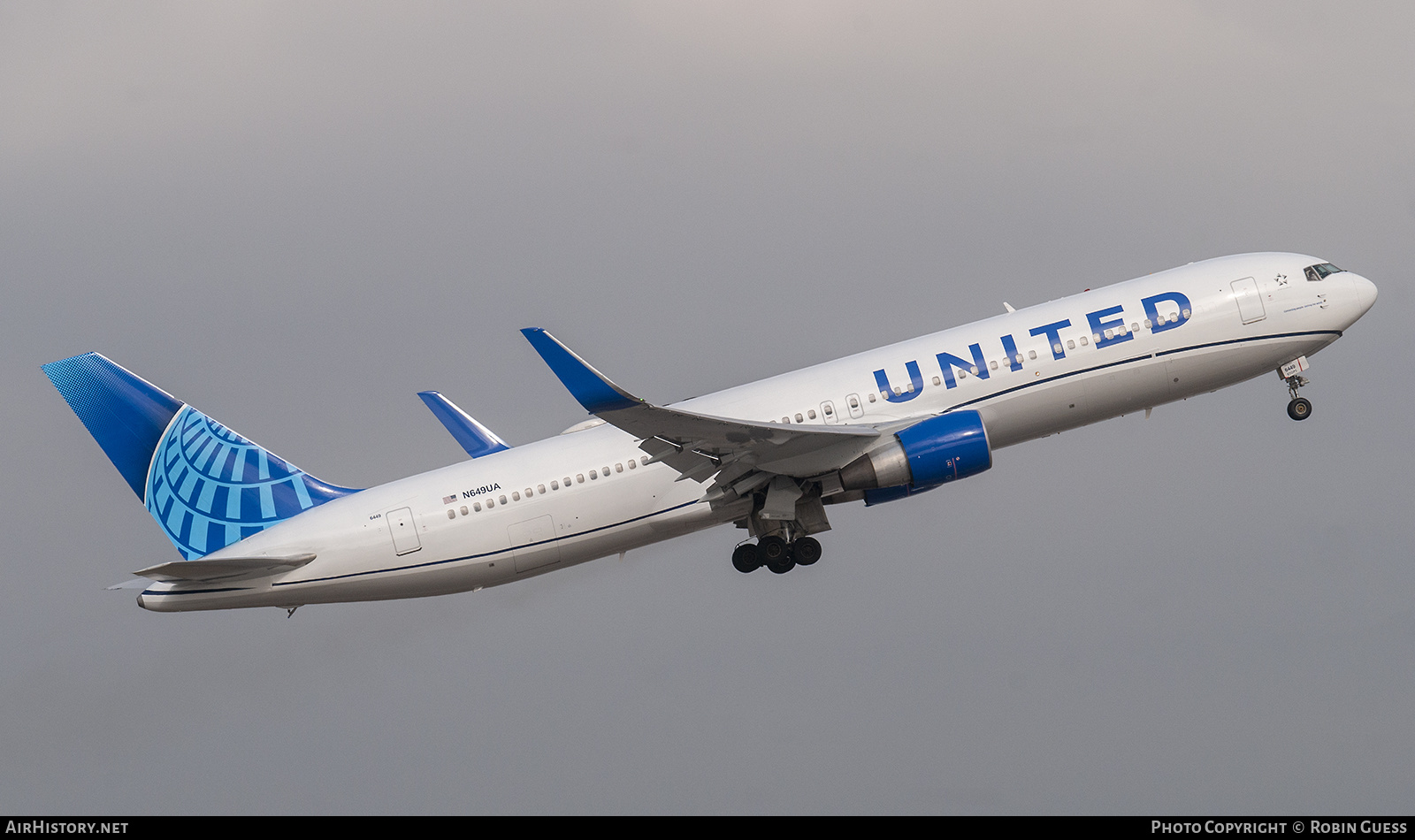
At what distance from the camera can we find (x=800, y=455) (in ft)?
106

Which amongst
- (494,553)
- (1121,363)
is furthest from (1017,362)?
(494,553)

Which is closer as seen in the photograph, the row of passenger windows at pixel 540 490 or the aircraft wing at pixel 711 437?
the aircraft wing at pixel 711 437

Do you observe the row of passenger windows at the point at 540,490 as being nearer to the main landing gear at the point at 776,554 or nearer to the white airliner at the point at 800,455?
the white airliner at the point at 800,455

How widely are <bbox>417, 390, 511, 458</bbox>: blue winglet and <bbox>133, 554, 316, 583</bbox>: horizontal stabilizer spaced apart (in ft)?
23.8

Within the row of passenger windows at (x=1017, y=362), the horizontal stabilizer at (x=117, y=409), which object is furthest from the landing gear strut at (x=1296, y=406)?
the horizontal stabilizer at (x=117, y=409)

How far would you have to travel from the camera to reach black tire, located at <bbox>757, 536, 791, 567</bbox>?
34.3 meters

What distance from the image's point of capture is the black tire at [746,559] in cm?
3466

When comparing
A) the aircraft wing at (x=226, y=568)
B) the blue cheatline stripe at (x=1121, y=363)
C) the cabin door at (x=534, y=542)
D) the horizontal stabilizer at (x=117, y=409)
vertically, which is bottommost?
the cabin door at (x=534, y=542)

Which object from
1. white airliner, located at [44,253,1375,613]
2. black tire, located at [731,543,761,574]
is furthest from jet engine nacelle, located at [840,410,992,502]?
black tire, located at [731,543,761,574]

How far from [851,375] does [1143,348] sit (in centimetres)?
765

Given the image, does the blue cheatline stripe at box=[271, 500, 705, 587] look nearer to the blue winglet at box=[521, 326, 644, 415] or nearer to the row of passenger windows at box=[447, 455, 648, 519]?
the row of passenger windows at box=[447, 455, 648, 519]

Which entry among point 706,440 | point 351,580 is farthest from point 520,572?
point 706,440

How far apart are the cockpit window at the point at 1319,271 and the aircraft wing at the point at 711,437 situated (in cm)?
1313

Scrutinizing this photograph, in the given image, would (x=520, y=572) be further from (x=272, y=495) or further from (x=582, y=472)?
(x=272, y=495)
